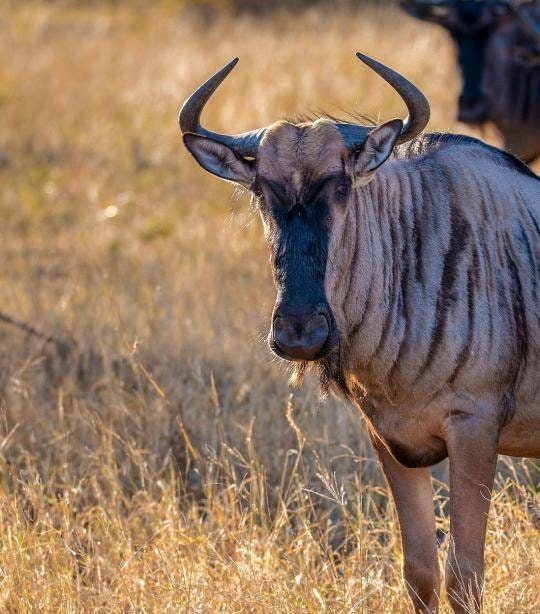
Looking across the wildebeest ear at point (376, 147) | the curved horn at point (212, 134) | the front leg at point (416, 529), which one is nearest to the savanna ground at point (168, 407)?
the front leg at point (416, 529)

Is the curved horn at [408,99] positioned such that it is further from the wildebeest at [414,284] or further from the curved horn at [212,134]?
the curved horn at [212,134]

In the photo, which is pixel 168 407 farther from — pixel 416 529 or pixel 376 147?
pixel 376 147

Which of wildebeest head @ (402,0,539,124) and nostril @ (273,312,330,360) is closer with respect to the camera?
nostril @ (273,312,330,360)

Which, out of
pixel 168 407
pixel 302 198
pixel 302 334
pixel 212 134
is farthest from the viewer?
pixel 168 407

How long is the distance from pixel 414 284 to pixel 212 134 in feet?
2.50

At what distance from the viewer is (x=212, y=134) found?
3.64m

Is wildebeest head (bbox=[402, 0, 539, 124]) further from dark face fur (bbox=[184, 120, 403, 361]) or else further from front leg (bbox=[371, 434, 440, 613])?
dark face fur (bbox=[184, 120, 403, 361])

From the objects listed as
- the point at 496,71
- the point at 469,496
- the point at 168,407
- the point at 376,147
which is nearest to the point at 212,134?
the point at 376,147

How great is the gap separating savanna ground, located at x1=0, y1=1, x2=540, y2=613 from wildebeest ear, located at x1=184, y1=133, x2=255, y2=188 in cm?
20

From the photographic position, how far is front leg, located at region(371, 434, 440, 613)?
12.1 ft

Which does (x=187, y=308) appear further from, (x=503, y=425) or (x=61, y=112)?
(x=61, y=112)

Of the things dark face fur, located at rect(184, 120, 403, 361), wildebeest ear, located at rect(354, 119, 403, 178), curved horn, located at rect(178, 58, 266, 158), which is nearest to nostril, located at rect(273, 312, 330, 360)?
dark face fur, located at rect(184, 120, 403, 361)

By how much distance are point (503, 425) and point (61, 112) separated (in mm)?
10518

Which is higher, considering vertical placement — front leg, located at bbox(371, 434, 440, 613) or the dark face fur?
the dark face fur
